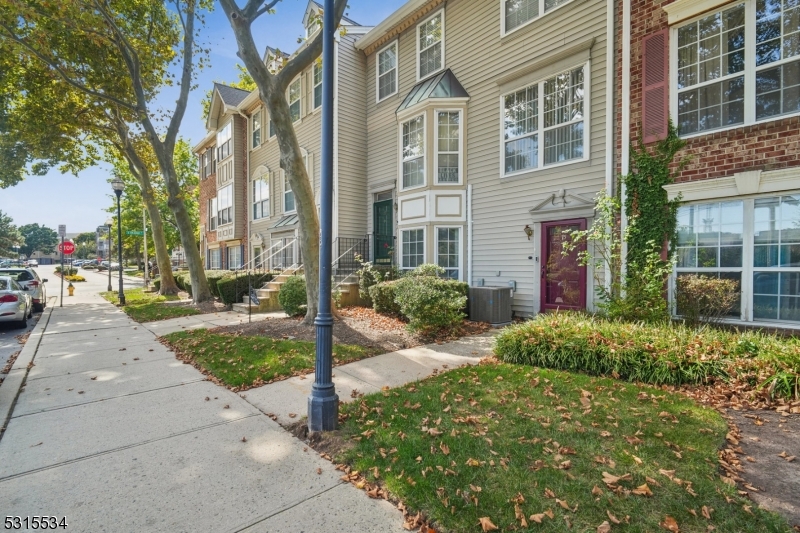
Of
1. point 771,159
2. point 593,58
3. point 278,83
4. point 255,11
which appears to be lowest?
point 771,159

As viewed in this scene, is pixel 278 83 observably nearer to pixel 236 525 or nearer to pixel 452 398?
pixel 452 398

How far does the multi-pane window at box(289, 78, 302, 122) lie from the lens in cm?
1574

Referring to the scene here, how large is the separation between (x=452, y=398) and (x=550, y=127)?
23.3 feet

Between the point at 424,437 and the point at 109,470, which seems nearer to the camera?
the point at 109,470

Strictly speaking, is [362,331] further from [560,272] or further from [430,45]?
[430,45]

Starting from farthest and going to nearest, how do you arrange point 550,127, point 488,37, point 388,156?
point 388,156 < point 488,37 < point 550,127

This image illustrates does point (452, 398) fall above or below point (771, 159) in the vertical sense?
below

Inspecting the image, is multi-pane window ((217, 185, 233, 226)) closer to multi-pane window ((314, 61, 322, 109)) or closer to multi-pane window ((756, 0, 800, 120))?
multi-pane window ((314, 61, 322, 109))

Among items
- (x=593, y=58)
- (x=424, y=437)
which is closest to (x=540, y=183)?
(x=593, y=58)

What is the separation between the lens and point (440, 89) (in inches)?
414

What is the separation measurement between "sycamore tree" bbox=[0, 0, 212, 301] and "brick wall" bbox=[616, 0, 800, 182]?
1204 cm

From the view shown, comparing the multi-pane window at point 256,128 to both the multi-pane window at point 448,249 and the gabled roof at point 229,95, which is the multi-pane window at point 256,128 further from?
the multi-pane window at point 448,249

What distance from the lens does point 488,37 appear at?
9.97 metres

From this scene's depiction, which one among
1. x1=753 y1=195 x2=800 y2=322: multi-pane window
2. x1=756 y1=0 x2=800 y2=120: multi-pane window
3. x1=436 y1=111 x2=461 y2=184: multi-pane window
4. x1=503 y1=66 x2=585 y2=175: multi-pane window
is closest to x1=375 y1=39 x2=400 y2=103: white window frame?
x1=436 y1=111 x2=461 y2=184: multi-pane window
